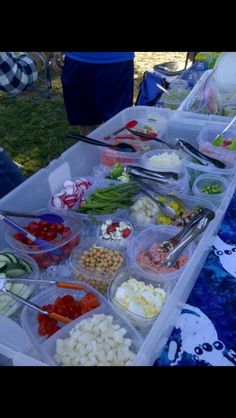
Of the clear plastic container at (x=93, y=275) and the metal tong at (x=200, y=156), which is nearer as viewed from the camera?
the clear plastic container at (x=93, y=275)

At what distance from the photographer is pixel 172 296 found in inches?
34.4

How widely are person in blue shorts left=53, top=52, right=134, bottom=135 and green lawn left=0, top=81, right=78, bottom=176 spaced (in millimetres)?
674

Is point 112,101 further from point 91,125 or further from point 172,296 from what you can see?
point 172,296

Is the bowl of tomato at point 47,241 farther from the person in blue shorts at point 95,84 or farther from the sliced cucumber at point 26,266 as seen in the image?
the person in blue shorts at point 95,84

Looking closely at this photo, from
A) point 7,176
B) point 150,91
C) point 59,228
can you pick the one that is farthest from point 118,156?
point 150,91

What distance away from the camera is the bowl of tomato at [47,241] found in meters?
1.12

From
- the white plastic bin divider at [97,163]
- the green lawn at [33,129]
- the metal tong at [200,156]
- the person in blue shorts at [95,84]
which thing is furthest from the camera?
the green lawn at [33,129]

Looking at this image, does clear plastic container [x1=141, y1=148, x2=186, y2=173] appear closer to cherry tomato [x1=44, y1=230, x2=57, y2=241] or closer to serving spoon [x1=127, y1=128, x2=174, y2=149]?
serving spoon [x1=127, y1=128, x2=174, y2=149]

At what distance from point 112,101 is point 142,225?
1.57 m

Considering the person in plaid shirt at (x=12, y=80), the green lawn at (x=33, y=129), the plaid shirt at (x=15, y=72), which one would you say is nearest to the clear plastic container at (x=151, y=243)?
the person in plaid shirt at (x=12, y=80)

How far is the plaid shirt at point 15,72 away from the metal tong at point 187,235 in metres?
1.07

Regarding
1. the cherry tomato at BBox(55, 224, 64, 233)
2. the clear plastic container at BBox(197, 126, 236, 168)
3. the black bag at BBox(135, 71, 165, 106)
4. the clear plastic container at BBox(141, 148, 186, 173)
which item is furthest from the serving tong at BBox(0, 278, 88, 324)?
the black bag at BBox(135, 71, 165, 106)

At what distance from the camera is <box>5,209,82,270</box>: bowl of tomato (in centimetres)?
112
